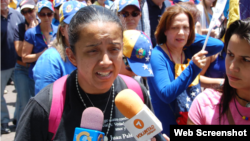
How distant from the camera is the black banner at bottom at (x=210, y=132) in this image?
5.51 feet

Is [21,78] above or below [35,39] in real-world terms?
below

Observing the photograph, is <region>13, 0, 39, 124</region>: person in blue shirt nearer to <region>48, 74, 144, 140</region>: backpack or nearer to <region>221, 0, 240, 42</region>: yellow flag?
<region>48, 74, 144, 140</region>: backpack

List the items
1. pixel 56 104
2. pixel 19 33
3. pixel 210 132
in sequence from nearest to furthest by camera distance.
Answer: pixel 56 104, pixel 210 132, pixel 19 33

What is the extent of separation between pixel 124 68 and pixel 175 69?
1.92 ft

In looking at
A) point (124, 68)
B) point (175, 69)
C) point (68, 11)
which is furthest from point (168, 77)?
point (68, 11)

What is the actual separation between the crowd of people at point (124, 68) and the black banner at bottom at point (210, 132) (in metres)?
0.10

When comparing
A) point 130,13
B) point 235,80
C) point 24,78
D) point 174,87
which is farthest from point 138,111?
point 24,78

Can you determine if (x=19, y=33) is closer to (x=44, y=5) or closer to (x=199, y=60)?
(x=44, y=5)

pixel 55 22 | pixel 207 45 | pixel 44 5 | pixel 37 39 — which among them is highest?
pixel 44 5

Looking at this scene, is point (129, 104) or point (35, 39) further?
point (35, 39)

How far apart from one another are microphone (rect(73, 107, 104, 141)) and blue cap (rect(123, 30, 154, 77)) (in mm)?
1098

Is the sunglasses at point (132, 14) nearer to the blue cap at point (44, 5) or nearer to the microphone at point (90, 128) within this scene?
the blue cap at point (44, 5)

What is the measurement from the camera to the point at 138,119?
1.33 meters

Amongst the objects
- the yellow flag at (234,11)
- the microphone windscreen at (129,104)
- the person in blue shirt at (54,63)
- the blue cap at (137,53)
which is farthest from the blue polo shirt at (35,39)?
the microphone windscreen at (129,104)
